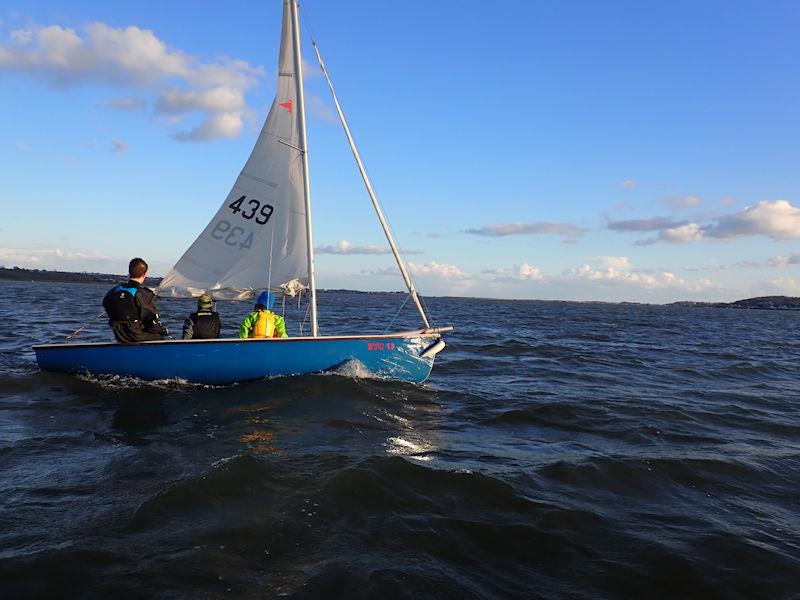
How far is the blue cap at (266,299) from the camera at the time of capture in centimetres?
1066

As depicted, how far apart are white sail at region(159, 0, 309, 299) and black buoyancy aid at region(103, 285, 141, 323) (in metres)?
1.70

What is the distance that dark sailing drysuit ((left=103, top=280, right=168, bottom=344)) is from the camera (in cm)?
974

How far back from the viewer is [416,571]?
409cm

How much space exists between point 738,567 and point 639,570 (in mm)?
939

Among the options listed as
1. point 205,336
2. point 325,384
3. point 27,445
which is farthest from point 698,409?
point 27,445

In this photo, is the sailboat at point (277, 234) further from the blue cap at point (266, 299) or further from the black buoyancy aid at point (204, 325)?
the black buoyancy aid at point (204, 325)

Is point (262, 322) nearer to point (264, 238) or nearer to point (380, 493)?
point (264, 238)

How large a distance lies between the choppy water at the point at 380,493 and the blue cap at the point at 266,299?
1.66 m

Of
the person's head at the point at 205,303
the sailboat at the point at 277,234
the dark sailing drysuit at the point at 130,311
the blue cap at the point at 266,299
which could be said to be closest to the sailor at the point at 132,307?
the dark sailing drysuit at the point at 130,311

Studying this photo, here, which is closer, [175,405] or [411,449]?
[411,449]

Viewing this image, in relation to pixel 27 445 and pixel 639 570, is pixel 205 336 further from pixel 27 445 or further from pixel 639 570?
pixel 639 570

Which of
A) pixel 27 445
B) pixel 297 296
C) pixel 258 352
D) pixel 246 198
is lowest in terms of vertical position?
pixel 27 445

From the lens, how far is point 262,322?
10.4 m

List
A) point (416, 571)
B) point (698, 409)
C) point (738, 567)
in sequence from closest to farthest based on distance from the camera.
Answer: point (416, 571) → point (738, 567) → point (698, 409)
